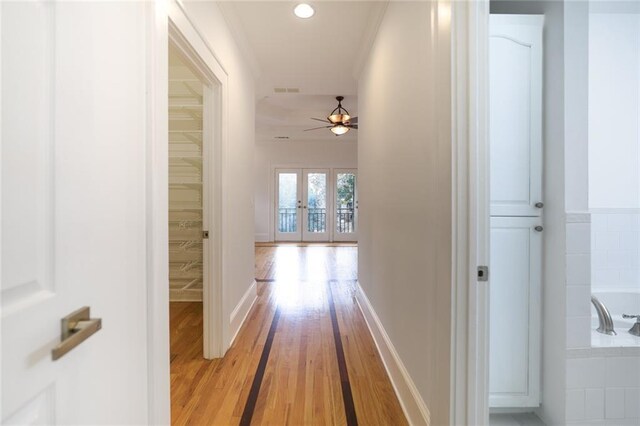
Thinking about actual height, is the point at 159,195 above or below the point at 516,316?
above

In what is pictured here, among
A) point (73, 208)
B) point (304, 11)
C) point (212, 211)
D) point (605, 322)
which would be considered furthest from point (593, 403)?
point (304, 11)

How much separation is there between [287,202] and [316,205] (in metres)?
0.83

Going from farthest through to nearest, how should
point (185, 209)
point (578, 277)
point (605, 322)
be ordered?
point (185, 209), point (605, 322), point (578, 277)

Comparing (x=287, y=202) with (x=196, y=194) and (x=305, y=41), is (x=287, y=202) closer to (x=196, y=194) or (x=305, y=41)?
(x=196, y=194)

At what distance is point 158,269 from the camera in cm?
114

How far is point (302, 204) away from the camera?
804cm

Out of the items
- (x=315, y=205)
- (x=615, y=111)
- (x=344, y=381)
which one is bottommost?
(x=344, y=381)

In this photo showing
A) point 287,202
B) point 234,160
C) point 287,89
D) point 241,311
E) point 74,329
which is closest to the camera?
point 74,329

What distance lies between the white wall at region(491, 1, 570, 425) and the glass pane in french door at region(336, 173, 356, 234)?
653 centimetres

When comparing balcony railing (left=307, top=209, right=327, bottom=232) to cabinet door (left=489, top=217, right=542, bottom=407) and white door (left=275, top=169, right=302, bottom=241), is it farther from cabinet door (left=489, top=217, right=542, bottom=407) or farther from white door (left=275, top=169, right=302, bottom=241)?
cabinet door (left=489, top=217, right=542, bottom=407)

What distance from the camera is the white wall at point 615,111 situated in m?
1.96

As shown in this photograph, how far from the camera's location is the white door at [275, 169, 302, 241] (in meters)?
8.02

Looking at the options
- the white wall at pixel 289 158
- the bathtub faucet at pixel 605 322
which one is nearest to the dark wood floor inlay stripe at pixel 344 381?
the bathtub faucet at pixel 605 322

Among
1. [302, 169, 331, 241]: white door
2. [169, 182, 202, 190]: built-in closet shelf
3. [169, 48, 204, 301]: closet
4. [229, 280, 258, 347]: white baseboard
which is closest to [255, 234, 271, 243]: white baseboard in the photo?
[302, 169, 331, 241]: white door
